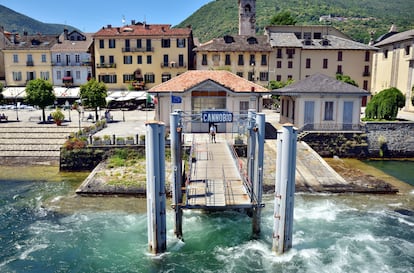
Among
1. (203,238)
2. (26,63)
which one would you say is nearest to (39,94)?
(203,238)

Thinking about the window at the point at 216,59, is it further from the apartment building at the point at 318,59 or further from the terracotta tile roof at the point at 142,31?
the apartment building at the point at 318,59

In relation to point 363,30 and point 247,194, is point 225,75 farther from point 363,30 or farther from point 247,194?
point 363,30

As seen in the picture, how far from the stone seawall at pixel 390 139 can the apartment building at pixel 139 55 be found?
34.5 m

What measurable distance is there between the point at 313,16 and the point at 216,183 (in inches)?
4705

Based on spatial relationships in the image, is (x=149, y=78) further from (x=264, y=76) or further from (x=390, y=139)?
(x=390, y=139)

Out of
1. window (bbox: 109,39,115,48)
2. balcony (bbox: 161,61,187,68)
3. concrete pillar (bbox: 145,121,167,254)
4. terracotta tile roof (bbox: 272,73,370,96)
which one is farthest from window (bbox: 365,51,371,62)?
concrete pillar (bbox: 145,121,167,254)

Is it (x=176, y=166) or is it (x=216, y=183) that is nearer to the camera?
(x=176, y=166)

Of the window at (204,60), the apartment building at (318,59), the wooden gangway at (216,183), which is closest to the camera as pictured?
the wooden gangway at (216,183)

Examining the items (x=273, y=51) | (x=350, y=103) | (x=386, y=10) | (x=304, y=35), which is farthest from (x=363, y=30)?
(x=350, y=103)

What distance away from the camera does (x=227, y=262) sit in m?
15.4

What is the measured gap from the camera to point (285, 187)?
46.4 feet

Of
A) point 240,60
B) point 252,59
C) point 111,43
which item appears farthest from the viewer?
point 111,43

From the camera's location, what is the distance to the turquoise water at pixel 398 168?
28.0 meters

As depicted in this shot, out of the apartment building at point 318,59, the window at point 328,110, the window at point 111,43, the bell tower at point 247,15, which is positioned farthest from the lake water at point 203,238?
the bell tower at point 247,15
